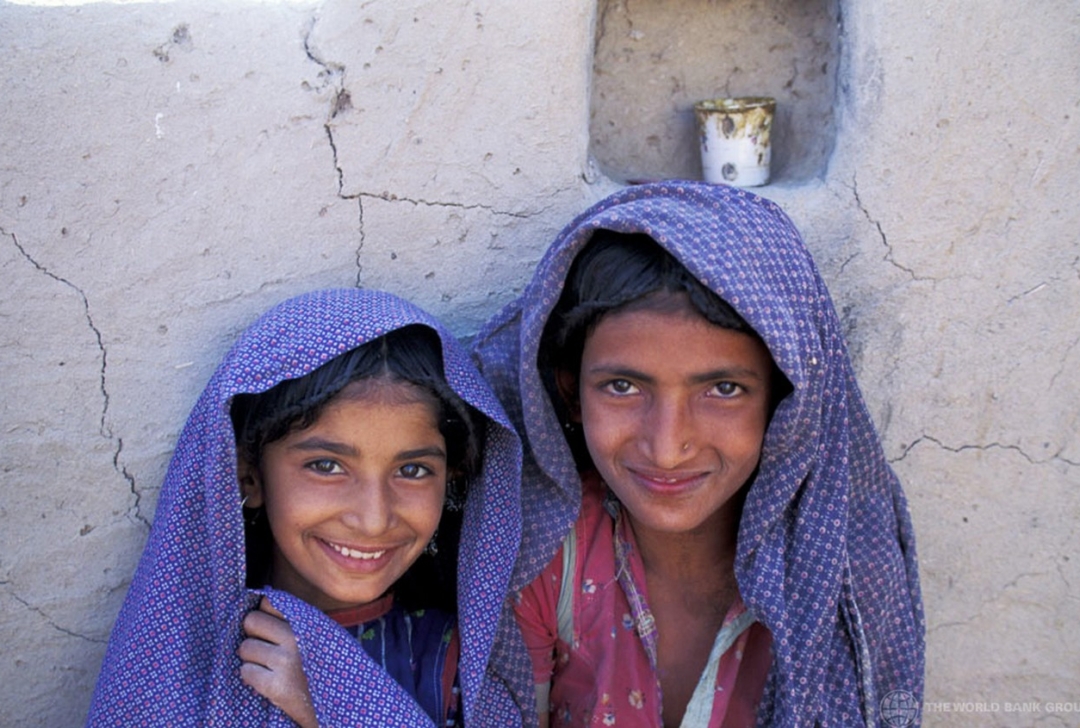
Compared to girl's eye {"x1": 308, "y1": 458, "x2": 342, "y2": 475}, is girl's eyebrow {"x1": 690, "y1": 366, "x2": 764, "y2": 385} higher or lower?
higher

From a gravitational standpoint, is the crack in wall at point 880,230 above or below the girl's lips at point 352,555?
above

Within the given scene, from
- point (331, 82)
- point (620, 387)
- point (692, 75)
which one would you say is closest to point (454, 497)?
point (620, 387)

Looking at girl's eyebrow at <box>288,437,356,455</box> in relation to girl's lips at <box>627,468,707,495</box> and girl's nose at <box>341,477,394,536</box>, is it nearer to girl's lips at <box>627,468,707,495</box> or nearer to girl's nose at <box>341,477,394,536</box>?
girl's nose at <box>341,477,394,536</box>

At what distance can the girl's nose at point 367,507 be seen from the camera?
1.74 meters

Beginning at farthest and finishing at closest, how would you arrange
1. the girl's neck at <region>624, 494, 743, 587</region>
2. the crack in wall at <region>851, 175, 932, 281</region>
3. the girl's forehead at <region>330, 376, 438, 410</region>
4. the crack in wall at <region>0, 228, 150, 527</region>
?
the crack in wall at <region>851, 175, 932, 281</region>, the girl's neck at <region>624, 494, 743, 587</region>, the crack in wall at <region>0, 228, 150, 527</region>, the girl's forehead at <region>330, 376, 438, 410</region>

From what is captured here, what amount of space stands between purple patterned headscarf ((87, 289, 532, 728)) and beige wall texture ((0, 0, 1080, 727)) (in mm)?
228

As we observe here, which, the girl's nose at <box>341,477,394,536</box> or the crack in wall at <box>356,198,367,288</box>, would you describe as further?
the crack in wall at <box>356,198,367,288</box>

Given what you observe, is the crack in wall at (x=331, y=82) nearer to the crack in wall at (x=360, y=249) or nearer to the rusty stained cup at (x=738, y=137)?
the crack in wall at (x=360, y=249)

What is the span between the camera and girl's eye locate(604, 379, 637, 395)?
5.86ft

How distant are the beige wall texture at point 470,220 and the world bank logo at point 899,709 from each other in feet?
1.12

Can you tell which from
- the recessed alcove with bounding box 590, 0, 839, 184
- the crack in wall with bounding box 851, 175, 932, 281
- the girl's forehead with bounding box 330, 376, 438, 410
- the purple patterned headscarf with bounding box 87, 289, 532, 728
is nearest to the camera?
the purple patterned headscarf with bounding box 87, 289, 532, 728

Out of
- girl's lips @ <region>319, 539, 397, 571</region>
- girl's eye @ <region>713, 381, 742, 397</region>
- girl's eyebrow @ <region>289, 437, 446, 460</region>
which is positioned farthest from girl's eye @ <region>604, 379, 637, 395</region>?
girl's lips @ <region>319, 539, 397, 571</region>

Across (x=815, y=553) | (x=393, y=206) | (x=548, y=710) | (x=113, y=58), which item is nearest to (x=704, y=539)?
(x=815, y=553)

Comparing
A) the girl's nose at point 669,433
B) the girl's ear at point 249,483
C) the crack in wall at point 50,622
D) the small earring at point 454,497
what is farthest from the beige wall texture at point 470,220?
the girl's nose at point 669,433
